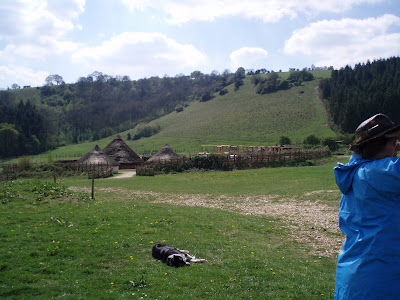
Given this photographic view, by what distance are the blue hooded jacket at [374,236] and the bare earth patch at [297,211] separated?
6.17 meters

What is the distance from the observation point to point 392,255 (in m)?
2.21

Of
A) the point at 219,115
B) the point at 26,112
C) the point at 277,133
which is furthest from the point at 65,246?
the point at 219,115

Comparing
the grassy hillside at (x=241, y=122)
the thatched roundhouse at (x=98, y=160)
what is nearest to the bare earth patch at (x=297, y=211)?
the thatched roundhouse at (x=98, y=160)

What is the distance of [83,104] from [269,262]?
423ft

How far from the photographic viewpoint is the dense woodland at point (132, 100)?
72.1 meters

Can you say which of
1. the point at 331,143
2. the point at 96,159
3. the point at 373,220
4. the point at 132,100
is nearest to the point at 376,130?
the point at 373,220

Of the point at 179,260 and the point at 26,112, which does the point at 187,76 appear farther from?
the point at 179,260

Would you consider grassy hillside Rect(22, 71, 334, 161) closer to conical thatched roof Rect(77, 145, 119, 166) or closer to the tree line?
the tree line

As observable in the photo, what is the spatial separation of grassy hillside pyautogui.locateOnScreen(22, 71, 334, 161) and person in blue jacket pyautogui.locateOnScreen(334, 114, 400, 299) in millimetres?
66010

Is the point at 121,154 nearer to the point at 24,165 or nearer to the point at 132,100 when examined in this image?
the point at 24,165

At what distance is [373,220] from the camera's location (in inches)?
89.9

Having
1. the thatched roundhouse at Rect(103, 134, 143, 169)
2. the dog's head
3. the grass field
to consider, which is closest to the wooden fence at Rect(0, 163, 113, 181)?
the thatched roundhouse at Rect(103, 134, 143, 169)

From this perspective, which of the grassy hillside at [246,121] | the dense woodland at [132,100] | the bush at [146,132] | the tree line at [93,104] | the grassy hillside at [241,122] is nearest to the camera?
the dense woodland at [132,100]

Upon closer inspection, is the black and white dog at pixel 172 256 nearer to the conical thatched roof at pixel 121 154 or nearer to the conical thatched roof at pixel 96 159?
the conical thatched roof at pixel 96 159
